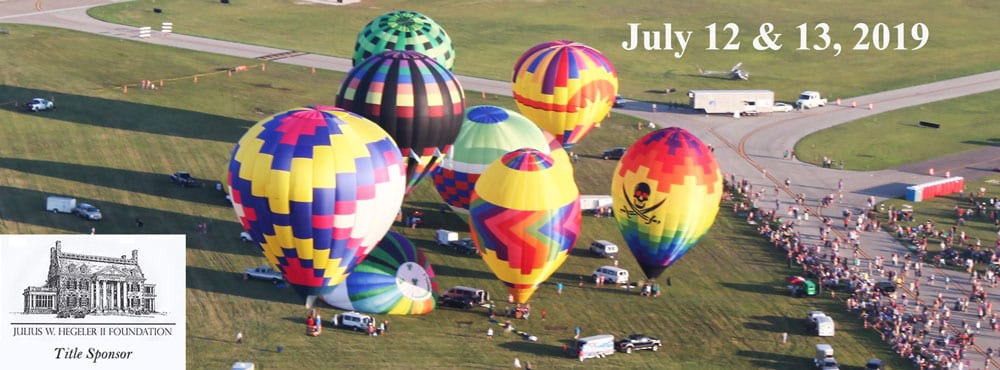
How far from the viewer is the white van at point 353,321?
90625mm

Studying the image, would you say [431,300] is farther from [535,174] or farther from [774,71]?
[774,71]

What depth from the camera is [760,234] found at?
110 m

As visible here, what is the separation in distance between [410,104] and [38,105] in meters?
43.1

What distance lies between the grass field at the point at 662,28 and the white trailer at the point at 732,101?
20.6 feet

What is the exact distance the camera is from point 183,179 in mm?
114625

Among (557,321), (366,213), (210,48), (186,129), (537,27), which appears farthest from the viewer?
(537,27)

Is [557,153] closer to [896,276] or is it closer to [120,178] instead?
[896,276]

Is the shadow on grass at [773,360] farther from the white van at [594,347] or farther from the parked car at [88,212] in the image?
the parked car at [88,212]

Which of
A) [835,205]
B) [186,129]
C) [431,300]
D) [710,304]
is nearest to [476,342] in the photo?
[431,300]

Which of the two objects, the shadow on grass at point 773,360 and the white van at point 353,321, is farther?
the white van at point 353,321

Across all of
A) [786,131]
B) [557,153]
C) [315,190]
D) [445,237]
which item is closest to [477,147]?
[557,153]

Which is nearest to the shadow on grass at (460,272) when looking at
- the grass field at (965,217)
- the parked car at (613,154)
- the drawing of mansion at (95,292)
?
the drawing of mansion at (95,292)

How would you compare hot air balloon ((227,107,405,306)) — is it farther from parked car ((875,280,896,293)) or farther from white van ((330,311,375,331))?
parked car ((875,280,896,293))

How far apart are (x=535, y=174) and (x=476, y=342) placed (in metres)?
9.53
